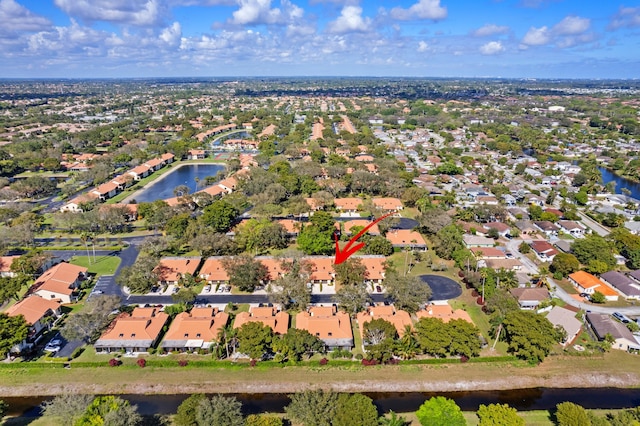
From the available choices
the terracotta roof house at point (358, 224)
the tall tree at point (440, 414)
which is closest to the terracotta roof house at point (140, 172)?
the terracotta roof house at point (358, 224)

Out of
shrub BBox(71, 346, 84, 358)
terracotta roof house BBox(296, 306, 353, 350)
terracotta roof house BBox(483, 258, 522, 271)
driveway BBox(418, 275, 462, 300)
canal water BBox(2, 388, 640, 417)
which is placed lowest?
canal water BBox(2, 388, 640, 417)

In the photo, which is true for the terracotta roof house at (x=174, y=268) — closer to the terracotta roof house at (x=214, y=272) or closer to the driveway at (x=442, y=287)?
the terracotta roof house at (x=214, y=272)

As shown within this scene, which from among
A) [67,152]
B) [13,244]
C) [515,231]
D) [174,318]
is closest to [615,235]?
[515,231]

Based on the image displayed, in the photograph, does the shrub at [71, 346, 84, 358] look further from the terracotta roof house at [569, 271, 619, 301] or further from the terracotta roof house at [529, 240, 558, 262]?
the terracotta roof house at [529, 240, 558, 262]

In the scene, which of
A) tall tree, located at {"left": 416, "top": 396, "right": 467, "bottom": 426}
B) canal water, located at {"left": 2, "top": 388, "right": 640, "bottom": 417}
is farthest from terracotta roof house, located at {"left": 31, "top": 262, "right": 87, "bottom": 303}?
tall tree, located at {"left": 416, "top": 396, "right": 467, "bottom": 426}

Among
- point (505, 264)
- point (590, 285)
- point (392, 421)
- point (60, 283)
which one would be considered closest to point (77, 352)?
point (60, 283)

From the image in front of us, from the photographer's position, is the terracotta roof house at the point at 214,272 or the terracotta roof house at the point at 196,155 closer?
the terracotta roof house at the point at 214,272

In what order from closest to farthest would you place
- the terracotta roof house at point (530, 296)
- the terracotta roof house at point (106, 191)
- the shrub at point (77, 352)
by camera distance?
1. the shrub at point (77, 352)
2. the terracotta roof house at point (530, 296)
3. the terracotta roof house at point (106, 191)
